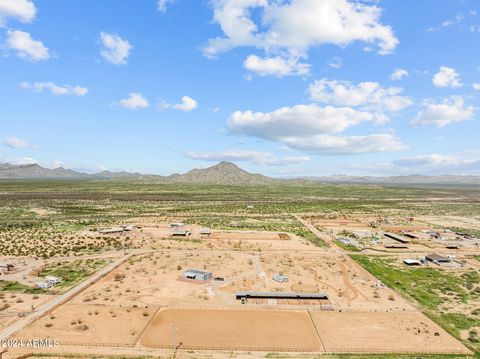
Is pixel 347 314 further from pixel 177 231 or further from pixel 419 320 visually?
pixel 177 231

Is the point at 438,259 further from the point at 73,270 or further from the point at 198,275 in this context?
the point at 73,270

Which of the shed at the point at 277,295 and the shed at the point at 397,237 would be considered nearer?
the shed at the point at 277,295

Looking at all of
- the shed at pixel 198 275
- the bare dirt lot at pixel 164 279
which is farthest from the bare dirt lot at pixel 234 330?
the shed at pixel 198 275

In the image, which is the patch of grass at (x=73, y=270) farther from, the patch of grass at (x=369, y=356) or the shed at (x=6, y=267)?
the patch of grass at (x=369, y=356)

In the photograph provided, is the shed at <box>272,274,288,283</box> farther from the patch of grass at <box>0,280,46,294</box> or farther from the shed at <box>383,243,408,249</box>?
the shed at <box>383,243,408,249</box>

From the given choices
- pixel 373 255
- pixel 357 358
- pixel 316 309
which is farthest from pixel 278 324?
pixel 373 255

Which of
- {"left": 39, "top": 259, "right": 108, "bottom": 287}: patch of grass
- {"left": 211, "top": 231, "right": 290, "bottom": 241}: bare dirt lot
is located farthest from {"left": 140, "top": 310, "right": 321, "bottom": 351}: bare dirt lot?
{"left": 211, "top": 231, "right": 290, "bottom": 241}: bare dirt lot
